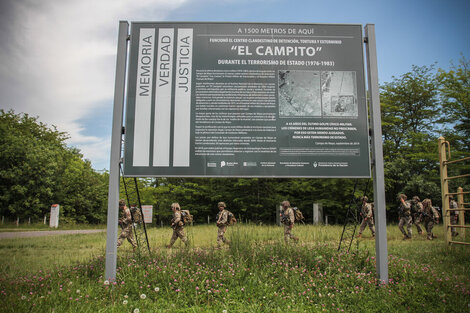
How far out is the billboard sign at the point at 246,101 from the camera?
17.1 feet

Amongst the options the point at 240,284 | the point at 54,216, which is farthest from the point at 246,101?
the point at 54,216

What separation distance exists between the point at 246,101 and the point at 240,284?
292cm

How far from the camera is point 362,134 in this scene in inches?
210

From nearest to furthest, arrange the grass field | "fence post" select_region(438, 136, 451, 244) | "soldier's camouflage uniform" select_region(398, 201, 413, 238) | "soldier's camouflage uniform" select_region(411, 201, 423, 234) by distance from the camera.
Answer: the grass field
"fence post" select_region(438, 136, 451, 244)
"soldier's camouflage uniform" select_region(398, 201, 413, 238)
"soldier's camouflage uniform" select_region(411, 201, 423, 234)

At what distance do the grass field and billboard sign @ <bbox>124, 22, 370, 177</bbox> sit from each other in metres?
1.51

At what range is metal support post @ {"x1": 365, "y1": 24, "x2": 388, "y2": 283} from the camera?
4977mm

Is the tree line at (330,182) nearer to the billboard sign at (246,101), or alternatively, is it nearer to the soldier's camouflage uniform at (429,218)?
the soldier's camouflage uniform at (429,218)

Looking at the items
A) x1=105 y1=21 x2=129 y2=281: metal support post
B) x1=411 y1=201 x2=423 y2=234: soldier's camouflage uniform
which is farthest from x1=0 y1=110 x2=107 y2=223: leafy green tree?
x1=411 y1=201 x2=423 y2=234: soldier's camouflage uniform

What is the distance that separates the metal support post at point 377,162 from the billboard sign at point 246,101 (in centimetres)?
15

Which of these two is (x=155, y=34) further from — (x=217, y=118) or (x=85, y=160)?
(x=85, y=160)

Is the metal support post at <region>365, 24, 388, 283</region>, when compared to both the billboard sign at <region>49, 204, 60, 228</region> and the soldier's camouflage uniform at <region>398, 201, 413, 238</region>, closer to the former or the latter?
the soldier's camouflage uniform at <region>398, 201, 413, 238</region>

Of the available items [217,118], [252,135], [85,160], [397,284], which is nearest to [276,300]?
[397,284]

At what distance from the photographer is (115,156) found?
5180mm

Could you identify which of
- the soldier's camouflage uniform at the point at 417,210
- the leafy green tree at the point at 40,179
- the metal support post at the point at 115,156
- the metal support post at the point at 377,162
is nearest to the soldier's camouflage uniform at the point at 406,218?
the soldier's camouflage uniform at the point at 417,210
